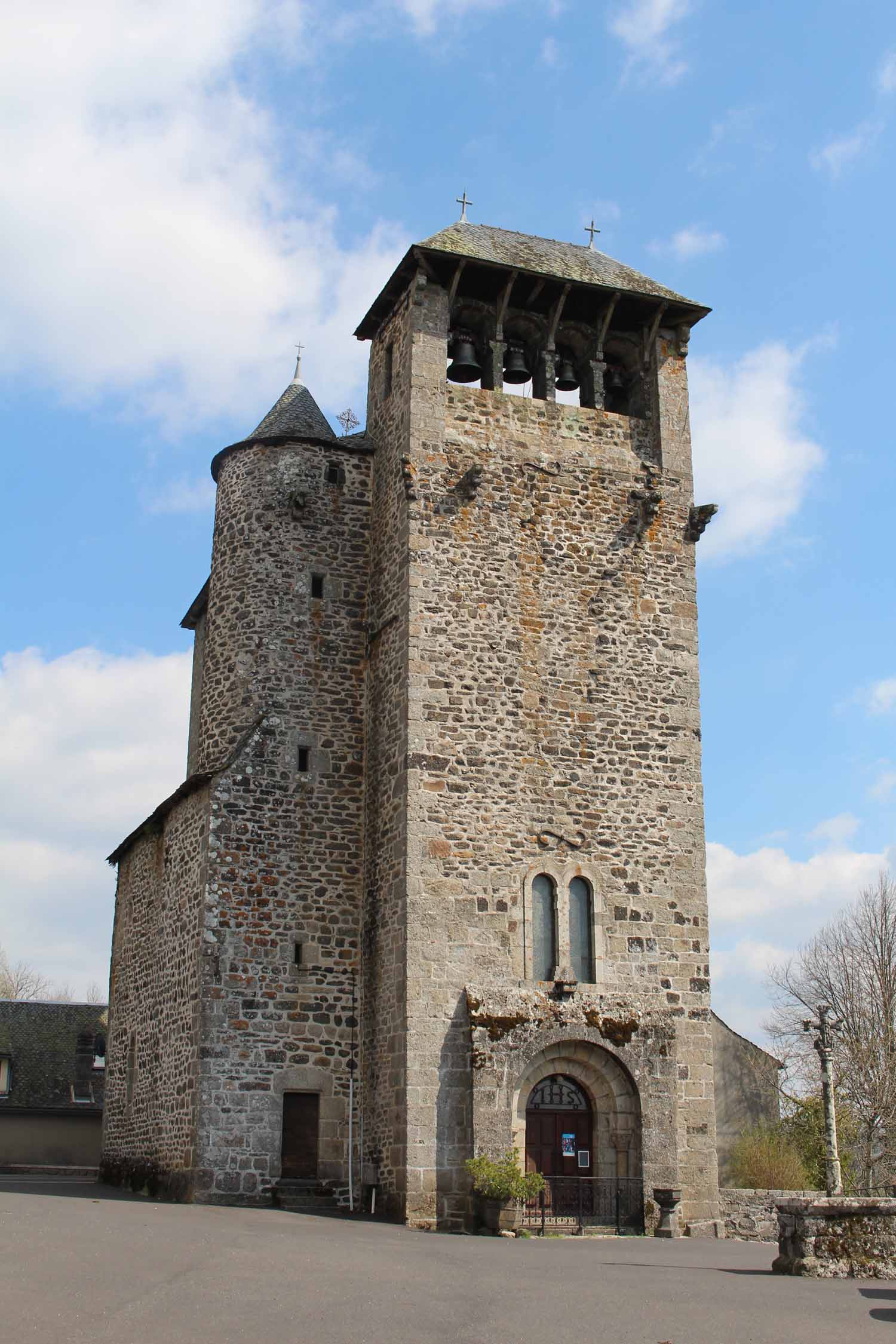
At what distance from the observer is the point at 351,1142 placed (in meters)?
18.6

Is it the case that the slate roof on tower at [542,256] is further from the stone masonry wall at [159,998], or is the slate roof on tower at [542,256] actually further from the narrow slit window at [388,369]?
the stone masonry wall at [159,998]

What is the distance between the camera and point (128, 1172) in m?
21.6

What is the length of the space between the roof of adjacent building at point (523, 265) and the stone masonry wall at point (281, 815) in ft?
9.48

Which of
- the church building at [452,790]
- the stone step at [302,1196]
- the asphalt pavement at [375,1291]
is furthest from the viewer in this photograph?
the stone step at [302,1196]

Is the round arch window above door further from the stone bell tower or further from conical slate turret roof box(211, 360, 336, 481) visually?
conical slate turret roof box(211, 360, 336, 481)

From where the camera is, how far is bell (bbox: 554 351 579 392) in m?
22.0

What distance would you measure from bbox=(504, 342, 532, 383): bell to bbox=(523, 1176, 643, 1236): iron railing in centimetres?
1226

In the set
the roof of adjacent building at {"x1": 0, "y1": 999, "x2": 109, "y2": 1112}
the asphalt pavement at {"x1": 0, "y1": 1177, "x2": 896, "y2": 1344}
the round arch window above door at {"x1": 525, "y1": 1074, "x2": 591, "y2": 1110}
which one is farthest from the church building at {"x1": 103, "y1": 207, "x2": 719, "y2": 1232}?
the roof of adjacent building at {"x1": 0, "y1": 999, "x2": 109, "y2": 1112}

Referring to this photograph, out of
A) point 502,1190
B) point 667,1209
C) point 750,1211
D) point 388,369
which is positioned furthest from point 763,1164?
point 388,369

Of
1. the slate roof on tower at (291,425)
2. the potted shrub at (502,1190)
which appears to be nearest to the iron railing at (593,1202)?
the potted shrub at (502,1190)

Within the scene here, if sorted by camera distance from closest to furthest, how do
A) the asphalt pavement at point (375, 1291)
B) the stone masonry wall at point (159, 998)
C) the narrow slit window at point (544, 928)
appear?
1. the asphalt pavement at point (375, 1291)
2. the narrow slit window at point (544, 928)
3. the stone masonry wall at point (159, 998)

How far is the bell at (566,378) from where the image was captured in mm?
22031

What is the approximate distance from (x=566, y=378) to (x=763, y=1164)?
1462cm

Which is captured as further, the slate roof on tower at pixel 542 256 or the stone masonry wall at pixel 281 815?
the slate roof on tower at pixel 542 256
